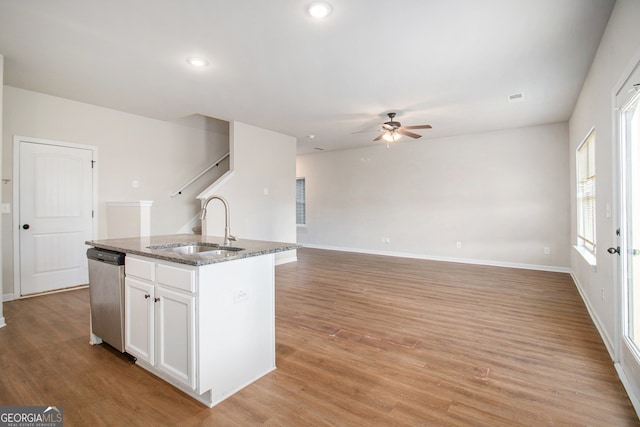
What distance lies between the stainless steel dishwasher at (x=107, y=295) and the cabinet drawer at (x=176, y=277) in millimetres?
555

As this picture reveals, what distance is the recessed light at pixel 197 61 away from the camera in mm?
3116

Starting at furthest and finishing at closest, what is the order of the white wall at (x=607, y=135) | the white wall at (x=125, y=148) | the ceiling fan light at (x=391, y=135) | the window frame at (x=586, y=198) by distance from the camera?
1. the ceiling fan light at (x=391, y=135)
2. the white wall at (x=125, y=148)
3. the window frame at (x=586, y=198)
4. the white wall at (x=607, y=135)

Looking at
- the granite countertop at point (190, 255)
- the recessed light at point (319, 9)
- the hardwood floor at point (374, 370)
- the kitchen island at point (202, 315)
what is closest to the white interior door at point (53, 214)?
the hardwood floor at point (374, 370)

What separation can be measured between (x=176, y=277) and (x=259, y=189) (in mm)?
4076

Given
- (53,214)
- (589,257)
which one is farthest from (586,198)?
(53,214)

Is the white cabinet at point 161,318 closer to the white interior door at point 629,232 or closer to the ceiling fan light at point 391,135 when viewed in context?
the white interior door at point 629,232

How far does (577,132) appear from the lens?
14.4ft

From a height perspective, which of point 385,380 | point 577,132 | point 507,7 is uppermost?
point 507,7

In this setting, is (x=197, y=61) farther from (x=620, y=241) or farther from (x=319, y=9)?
(x=620, y=241)

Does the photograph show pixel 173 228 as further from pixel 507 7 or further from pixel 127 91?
pixel 507 7

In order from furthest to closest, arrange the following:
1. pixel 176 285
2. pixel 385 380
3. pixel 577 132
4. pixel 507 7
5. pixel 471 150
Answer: pixel 471 150 < pixel 577 132 < pixel 507 7 < pixel 385 380 < pixel 176 285

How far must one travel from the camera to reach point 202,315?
5.94 ft

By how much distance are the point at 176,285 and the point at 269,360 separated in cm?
89

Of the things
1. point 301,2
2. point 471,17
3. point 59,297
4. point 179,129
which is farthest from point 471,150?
point 59,297
